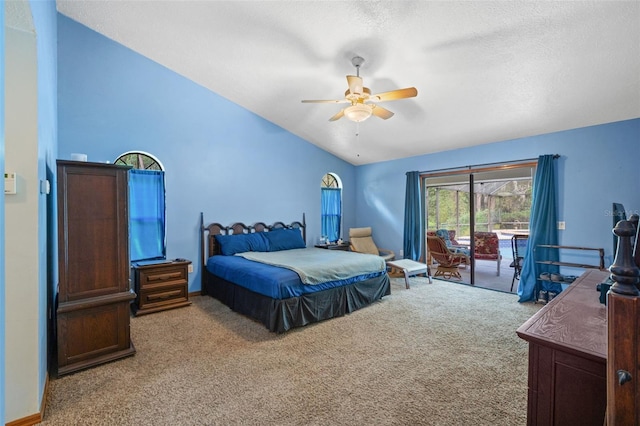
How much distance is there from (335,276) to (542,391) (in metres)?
2.44

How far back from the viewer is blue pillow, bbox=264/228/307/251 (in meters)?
5.14

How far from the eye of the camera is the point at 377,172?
21.4 feet

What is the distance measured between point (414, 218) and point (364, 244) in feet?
3.79

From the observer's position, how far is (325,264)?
12.1 feet

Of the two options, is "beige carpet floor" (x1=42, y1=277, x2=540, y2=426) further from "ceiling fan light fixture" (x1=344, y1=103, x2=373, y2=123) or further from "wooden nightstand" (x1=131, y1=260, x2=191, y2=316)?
"ceiling fan light fixture" (x1=344, y1=103, x2=373, y2=123)

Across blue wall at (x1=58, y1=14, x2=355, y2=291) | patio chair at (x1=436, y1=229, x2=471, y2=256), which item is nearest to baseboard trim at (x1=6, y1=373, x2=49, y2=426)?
blue wall at (x1=58, y1=14, x2=355, y2=291)

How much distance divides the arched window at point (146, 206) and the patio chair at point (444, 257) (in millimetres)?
4607

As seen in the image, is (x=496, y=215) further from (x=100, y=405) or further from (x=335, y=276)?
(x=100, y=405)

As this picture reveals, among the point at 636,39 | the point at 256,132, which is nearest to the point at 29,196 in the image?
the point at 256,132

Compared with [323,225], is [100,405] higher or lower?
lower

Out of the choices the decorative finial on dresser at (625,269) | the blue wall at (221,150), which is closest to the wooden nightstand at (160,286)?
the blue wall at (221,150)

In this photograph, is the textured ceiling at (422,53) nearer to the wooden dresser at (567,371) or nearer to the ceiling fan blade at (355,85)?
the ceiling fan blade at (355,85)

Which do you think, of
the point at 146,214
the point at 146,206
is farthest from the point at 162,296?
the point at 146,206

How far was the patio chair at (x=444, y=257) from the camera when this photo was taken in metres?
5.42
